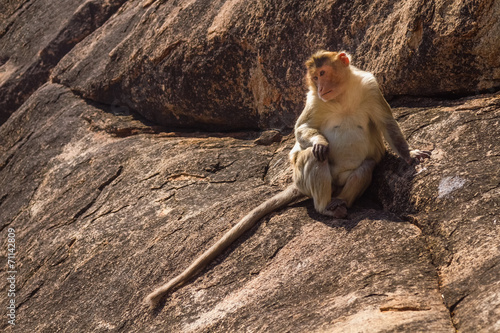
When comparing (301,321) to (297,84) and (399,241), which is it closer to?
(399,241)

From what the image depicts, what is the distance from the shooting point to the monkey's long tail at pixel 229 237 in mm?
5191

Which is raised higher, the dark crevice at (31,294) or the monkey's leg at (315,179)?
the monkey's leg at (315,179)

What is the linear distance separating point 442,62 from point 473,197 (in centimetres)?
210

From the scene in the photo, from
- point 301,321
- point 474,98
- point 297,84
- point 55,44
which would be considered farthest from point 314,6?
point 55,44

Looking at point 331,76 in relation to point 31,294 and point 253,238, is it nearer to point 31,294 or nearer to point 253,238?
point 253,238

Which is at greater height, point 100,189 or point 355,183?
point 100,189

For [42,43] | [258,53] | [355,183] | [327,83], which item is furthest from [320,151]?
[42,43]

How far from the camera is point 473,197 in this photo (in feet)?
15.4

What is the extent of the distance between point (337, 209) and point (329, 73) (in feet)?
3.99

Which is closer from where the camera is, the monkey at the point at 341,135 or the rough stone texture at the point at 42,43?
the monkey at the point at 341,135

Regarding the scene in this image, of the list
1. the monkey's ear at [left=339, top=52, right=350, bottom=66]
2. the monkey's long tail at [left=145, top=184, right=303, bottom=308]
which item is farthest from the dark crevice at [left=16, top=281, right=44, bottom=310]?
the monkey's ear at [left=339, top=52, right=350, bottom=66]

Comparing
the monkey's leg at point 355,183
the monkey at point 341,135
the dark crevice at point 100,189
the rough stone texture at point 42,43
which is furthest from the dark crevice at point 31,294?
the rough stone texture at point 42,43

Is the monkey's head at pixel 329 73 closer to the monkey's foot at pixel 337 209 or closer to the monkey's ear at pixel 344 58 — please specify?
the monkey's ear at pixel 344 58

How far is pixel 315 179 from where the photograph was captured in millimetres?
5375
